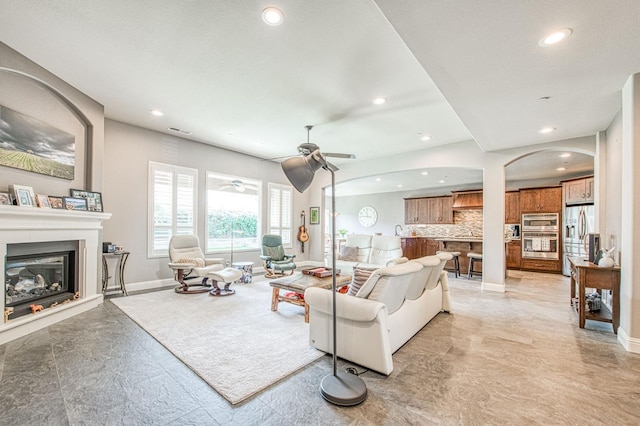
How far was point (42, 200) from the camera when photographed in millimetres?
3328

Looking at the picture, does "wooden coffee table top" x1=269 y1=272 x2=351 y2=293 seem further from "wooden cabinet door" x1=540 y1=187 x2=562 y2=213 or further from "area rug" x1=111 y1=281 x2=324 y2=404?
"wooden cabinet door" x1=540 y1=187 x2=562 y2=213

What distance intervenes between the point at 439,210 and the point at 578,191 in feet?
12.3

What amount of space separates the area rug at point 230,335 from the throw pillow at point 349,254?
236 cm

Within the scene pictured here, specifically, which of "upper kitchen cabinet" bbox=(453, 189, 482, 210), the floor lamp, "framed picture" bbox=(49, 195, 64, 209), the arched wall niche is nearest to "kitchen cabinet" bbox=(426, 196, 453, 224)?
"upper kitchen cabinet" bbox=(453, 189, 482, 210)

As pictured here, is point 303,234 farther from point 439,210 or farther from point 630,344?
point 630,344

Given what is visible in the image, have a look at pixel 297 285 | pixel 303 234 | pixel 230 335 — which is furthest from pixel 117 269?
pixel 303 234

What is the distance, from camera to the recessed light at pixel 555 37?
2129mm

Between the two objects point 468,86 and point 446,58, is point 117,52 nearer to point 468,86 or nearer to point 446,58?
point 446,58

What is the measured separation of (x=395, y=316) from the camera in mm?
2629

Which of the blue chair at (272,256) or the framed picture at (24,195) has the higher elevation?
the framed picture at (24,195)

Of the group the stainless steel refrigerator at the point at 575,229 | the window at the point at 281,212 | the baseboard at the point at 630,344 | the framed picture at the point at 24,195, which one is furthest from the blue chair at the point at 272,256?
the stainless steel refrigerator at the point at 575,229

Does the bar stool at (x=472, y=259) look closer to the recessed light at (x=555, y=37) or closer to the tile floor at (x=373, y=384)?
the tile floor at (x=373, y=384)

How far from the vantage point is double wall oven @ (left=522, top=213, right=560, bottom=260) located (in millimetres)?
7773

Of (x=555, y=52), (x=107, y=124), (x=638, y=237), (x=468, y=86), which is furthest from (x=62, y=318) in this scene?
(x=638, y=237)
